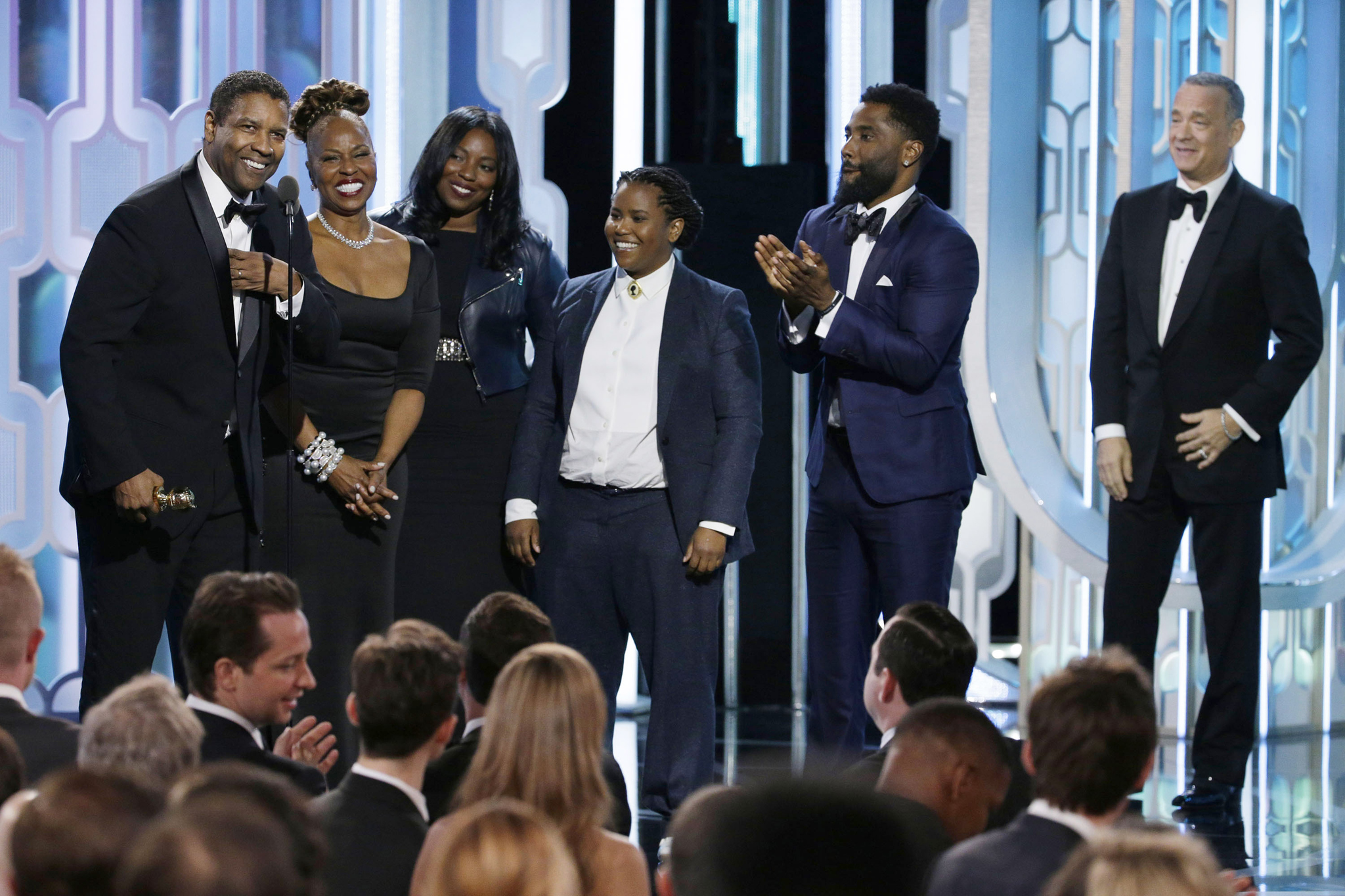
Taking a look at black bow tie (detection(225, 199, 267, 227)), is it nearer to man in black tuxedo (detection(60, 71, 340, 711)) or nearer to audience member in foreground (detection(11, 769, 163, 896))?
man in black tuxedo (detection(60, 71, 340, 711))

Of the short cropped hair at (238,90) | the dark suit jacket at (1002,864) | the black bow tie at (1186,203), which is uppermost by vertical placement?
the short cropped hair at (238,90)

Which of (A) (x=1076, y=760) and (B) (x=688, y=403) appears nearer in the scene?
(A) (x=1076, y=760)

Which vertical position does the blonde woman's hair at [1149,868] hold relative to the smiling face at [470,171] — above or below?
below

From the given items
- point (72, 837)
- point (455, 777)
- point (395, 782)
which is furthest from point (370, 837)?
point (72, 837)

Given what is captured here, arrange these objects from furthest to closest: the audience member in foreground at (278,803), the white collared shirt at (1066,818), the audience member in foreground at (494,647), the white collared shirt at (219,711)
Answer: the audience member in foreground at (494,647), the white collared shirt at (219,711), the white collared shirt at (1066,818), the audience member in foreground at (278,803)

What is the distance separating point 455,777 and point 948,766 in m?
0.74

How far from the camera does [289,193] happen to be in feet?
10.1

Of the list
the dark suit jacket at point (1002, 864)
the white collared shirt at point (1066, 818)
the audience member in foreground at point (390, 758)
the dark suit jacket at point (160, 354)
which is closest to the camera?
the dark suit jacket at point (1002, 864)

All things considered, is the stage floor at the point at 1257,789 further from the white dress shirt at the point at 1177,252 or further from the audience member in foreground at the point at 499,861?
the audience member in foreground at the point at 499,861

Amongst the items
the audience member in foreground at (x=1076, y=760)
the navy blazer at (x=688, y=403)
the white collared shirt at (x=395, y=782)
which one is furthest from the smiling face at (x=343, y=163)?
the audience member in foreground at (x=1076, y=760)

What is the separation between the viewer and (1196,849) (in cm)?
139

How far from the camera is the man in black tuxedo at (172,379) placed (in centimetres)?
300

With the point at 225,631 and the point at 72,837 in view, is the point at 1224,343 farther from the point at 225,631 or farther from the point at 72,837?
the point at 72,837

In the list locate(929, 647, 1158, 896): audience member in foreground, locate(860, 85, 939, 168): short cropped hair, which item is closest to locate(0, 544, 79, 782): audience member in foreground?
locate(929, 647, 1158, 896): audience member in foreground
